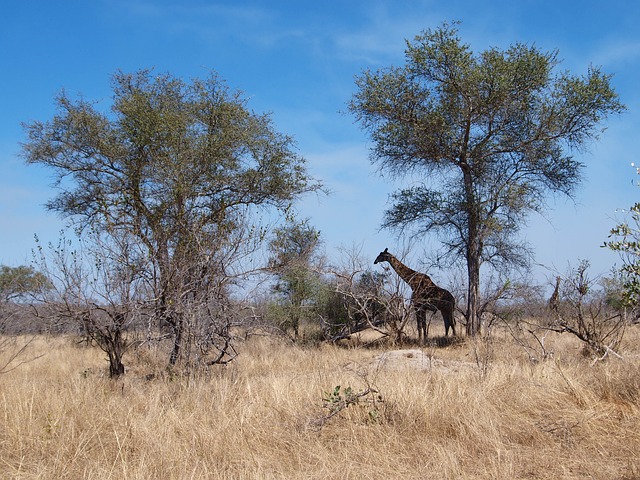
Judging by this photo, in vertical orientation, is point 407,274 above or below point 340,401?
above

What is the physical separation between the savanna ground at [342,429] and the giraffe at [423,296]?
323 inches

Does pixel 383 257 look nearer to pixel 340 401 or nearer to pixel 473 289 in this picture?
pixel 473 289

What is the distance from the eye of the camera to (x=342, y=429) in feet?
18.9

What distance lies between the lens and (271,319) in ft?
60.8

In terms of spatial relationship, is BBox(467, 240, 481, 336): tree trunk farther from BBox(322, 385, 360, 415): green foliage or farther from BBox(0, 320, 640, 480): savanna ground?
BBox(322, 385, 360, 415): green foliage

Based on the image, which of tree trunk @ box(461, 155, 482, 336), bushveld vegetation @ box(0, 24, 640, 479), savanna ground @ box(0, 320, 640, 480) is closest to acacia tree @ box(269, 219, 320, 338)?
bushveld vegetation @ box(0, 24, 640, 479)

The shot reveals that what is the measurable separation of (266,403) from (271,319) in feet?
39.7

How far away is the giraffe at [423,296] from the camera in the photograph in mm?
15883

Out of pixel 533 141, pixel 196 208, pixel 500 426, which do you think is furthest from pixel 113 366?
pixel 533 141

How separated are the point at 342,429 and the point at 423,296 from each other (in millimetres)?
11102

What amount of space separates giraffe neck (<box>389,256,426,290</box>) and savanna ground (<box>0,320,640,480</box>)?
8.35 m

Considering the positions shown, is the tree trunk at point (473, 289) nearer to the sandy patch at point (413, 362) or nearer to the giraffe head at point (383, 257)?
the giraffe head at point (383, 257)

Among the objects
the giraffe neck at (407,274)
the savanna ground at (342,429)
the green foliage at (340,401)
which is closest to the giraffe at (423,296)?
the giraffe neck at (407,274)

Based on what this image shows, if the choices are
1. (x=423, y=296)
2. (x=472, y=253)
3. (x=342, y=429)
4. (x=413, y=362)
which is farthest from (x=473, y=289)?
(x=342, y=429)
